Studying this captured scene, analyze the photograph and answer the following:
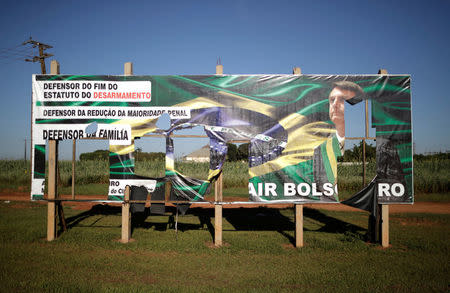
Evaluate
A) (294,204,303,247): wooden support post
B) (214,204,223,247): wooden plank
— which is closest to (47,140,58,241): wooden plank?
(214,204,223,247): wooden plank

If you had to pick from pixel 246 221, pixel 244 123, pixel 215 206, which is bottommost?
pixel 246 221

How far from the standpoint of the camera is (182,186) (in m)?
7.49

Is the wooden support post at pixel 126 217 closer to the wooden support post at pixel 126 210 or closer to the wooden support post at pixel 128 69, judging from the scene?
the wooden support post at pixel 126 210

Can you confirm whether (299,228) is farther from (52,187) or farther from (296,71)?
(52,187)

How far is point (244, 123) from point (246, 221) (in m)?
4.45

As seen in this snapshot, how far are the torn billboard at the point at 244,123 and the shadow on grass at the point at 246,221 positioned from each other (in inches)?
61.1

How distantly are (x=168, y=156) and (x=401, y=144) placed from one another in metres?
5.74

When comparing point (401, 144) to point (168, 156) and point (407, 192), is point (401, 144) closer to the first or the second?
point (407, 192)

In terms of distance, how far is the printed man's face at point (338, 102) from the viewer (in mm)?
7633

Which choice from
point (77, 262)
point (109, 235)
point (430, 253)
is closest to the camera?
point (77, 262)

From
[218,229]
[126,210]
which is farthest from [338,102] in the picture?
[126,210]

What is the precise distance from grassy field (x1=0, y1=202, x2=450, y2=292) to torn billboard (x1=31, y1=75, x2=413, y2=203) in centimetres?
122

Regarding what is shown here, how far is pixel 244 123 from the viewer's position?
296 inches

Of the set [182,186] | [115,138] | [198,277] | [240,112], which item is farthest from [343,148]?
[115,138]
